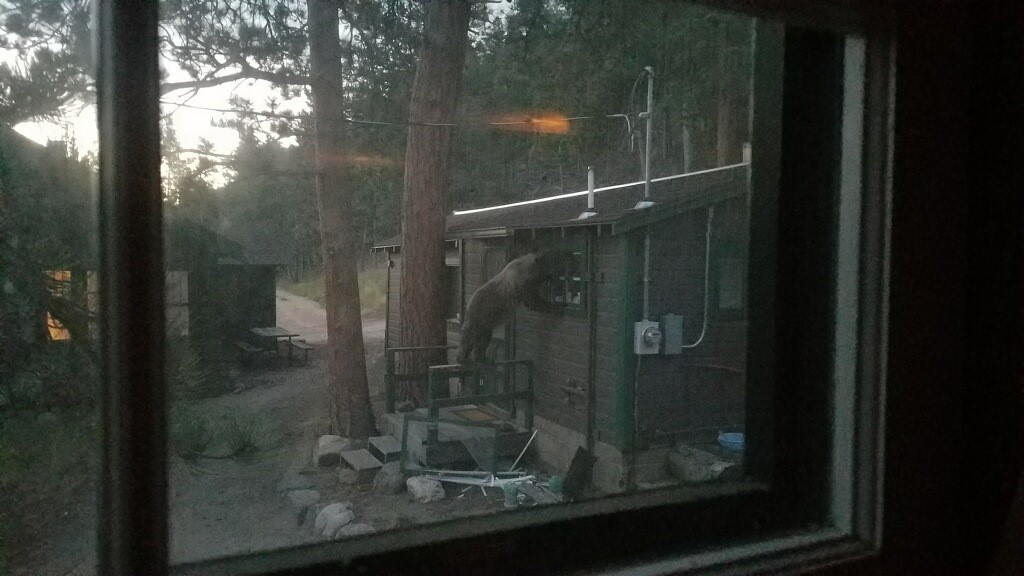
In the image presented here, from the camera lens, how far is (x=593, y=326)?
1.61 m

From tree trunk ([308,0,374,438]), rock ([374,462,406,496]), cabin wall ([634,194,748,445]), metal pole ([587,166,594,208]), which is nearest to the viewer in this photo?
tree trunk ([308,0,374,438])

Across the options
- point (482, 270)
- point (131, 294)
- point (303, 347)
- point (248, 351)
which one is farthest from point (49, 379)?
point (482, 270)

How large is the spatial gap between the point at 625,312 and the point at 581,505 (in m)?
0.57

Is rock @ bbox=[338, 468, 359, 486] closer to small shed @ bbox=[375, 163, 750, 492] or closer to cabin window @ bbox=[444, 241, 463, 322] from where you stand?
small shed @ bbox=[375, 163, 750, 492]

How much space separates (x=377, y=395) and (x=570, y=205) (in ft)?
1.83

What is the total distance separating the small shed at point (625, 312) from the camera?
1.33 metres

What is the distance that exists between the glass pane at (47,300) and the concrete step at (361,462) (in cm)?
48

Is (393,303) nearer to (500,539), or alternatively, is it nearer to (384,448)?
(384,448)

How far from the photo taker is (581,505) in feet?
3.64

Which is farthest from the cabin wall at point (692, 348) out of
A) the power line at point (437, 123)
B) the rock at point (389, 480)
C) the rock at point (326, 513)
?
the rock at point (326, 513)

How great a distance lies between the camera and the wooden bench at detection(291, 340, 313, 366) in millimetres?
1083

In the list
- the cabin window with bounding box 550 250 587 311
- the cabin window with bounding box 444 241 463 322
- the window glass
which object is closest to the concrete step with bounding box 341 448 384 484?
the window glass

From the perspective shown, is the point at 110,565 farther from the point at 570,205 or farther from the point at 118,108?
the point at 570,205

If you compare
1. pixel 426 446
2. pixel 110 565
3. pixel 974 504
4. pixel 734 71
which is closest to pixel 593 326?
pixel 426 446
